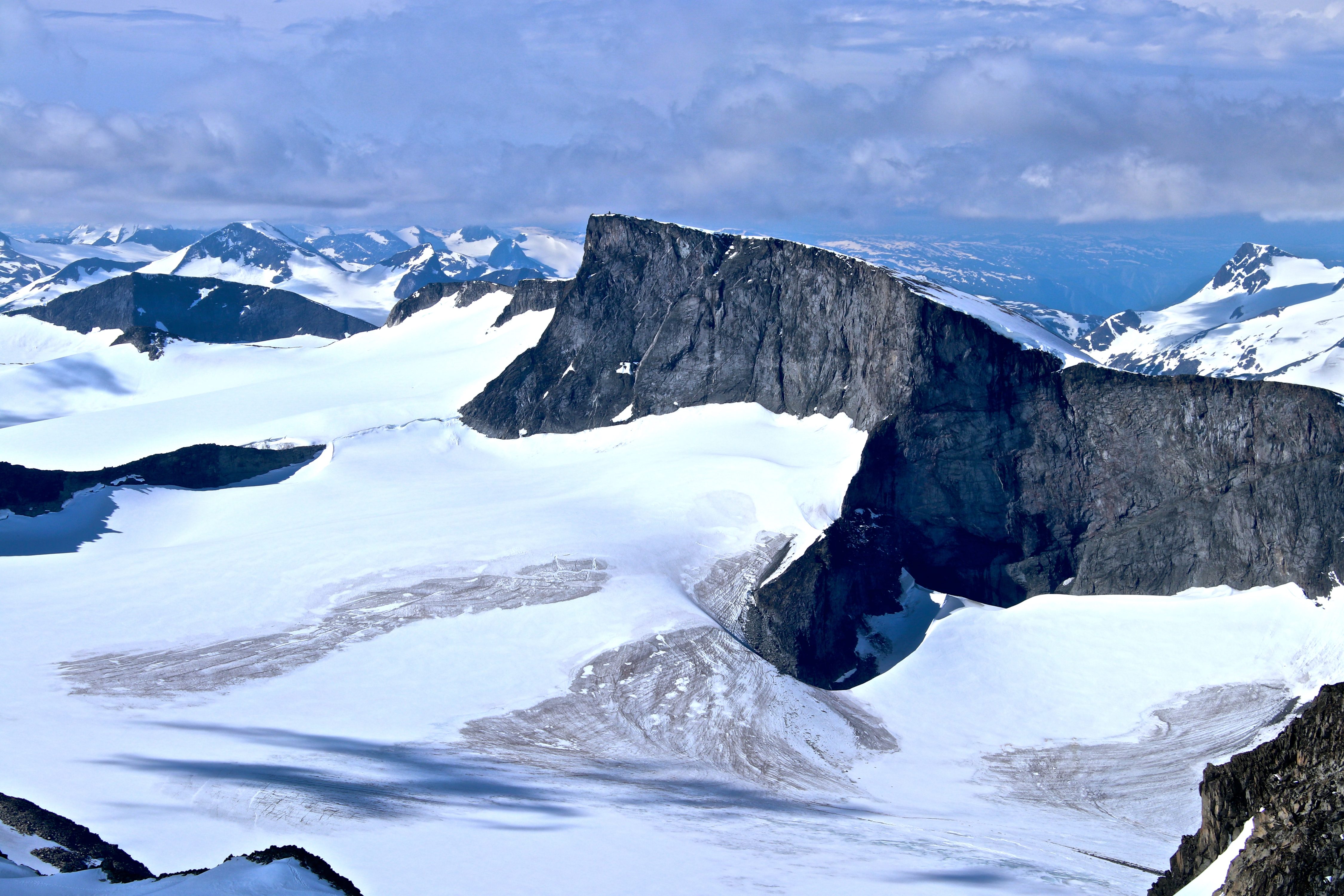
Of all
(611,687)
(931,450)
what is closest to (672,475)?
(931,450)

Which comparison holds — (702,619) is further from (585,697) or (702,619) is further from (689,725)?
(585,697)

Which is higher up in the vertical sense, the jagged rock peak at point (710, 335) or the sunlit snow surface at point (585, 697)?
the jagged rock peak at point (710, 335)

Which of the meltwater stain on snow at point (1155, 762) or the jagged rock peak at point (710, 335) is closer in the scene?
the meltwater stain on snow at point (1155, 762)

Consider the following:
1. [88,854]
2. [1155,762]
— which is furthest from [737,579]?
[88,854]

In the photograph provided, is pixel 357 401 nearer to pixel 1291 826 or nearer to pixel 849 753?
pixel 849 753

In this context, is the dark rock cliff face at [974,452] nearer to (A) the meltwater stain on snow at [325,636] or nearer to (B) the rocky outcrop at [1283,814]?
(A) the meltwater stain on snow at [325,636]

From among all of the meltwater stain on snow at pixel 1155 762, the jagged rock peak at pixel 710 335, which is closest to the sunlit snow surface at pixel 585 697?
the meltwater stain on snow at pixel 1155 762
